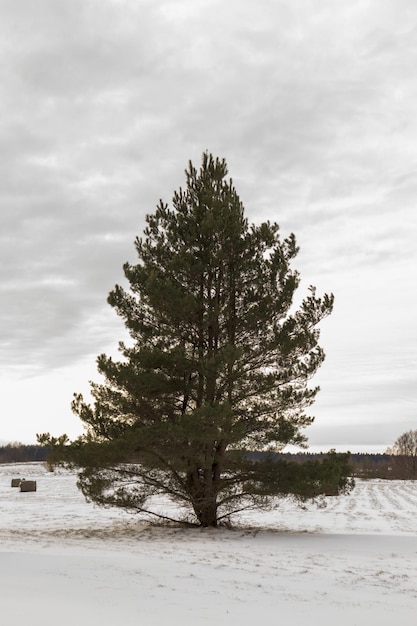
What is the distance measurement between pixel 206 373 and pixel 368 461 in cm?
9976

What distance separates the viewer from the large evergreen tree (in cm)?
1437

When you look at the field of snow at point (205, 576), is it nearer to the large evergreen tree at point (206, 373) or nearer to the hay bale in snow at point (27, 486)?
the large evergreen tree at point (206, 373)

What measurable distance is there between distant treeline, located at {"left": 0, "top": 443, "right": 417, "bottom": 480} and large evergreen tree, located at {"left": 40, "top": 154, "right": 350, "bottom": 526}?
29783mm

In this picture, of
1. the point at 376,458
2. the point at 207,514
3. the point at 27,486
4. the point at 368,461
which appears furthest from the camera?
the point at 376,458

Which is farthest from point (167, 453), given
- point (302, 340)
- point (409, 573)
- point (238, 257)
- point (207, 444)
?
point (409, 573)

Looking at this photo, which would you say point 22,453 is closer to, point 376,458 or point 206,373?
point 376,458

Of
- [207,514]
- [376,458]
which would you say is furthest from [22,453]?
[207,514]

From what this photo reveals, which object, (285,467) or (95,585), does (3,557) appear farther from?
(285,467)

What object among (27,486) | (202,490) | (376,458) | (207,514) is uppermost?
(202,490)

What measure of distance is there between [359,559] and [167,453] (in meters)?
5.26

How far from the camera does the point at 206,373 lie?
13.9 metres

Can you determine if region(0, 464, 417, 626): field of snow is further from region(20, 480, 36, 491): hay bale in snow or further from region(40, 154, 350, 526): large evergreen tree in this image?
region(20, 480, 36, 491): hay bale in snow

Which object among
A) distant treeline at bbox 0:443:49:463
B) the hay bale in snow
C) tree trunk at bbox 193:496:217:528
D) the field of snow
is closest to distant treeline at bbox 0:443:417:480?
distant treeline at bbox 0:443:49:463

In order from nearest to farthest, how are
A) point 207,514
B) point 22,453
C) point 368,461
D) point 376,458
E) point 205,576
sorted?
point 205,576
point 207,514
point 368,461
point 22,453
point 376,458
